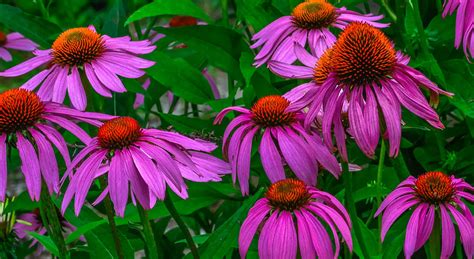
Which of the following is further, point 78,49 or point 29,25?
point 29,25

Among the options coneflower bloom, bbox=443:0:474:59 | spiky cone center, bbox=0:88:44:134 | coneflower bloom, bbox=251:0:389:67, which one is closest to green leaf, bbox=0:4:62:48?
coneflower bloom, bbox=251:0:389:67

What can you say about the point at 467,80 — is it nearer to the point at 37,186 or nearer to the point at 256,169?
the point at 256,169

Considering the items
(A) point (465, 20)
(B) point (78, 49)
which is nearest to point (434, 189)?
(A) point (465, 20)

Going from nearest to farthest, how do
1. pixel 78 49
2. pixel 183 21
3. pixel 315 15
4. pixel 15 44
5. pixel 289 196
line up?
pixel 289 196 → pixel 78 49 → pixel 315 15 → pixel 15 44 → pixel 183 21

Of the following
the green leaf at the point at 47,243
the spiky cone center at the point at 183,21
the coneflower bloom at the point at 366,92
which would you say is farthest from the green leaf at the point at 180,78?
the spiky cone center at the point at 183,21

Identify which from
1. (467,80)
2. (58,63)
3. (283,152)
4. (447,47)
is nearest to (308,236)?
(283,152)

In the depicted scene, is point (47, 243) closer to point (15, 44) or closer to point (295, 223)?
point (295, 223)

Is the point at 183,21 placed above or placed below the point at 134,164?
above
